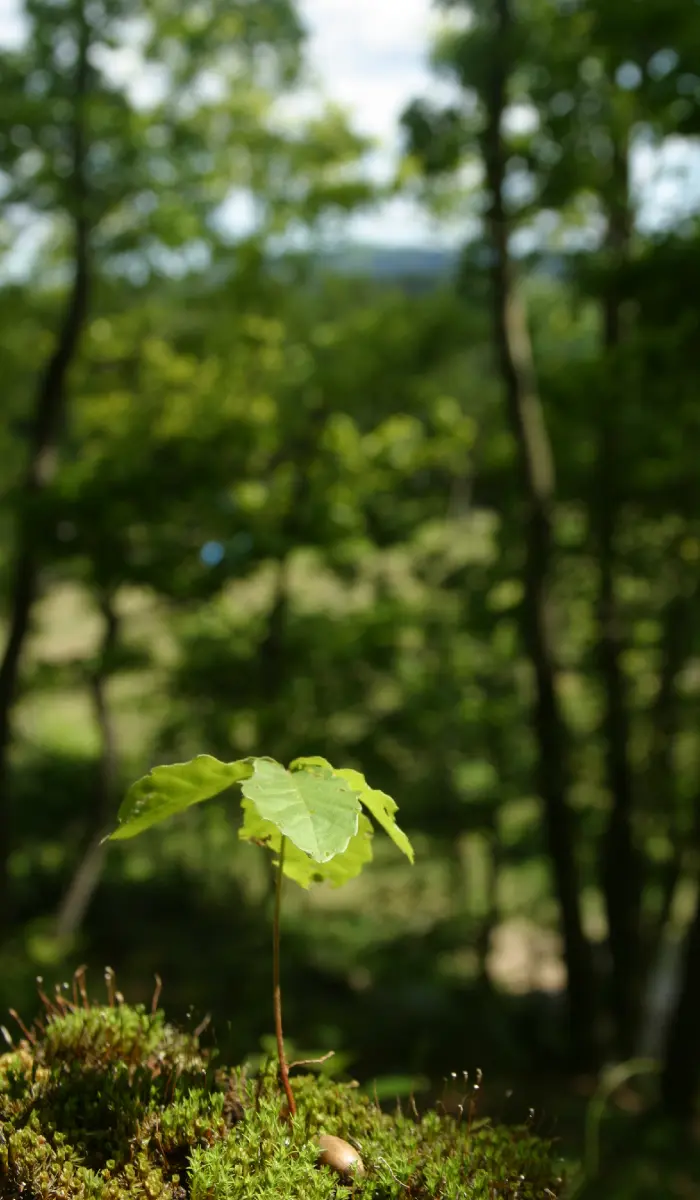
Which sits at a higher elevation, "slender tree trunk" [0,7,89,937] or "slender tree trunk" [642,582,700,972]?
"slender tree trunk" [0,7,89,937]

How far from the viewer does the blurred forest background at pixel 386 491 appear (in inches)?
265

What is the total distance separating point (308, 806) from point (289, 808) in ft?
Result: 0.08

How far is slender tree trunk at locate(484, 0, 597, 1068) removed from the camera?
23.3 ft

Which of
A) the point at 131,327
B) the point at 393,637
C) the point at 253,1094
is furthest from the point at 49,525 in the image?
the point at 253,1094

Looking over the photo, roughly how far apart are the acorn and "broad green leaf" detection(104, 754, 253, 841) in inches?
19.6

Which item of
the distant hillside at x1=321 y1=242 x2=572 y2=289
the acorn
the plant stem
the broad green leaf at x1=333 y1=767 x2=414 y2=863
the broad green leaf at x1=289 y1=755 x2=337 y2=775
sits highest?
the distant hillside at x1=321 y1=242 x2=572 y2=289

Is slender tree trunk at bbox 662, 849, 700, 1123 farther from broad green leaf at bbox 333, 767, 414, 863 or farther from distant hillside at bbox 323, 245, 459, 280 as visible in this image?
distant hillside at bbox 323, 245, 459, 280

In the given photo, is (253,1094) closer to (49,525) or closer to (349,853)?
(349,853)

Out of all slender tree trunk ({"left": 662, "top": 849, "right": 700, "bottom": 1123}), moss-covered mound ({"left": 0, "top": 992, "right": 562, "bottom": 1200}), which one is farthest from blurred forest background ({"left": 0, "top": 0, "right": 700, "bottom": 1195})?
moss-covered mound ({"left": 0, "top": 992, "right": 562, "bottom": 1200})

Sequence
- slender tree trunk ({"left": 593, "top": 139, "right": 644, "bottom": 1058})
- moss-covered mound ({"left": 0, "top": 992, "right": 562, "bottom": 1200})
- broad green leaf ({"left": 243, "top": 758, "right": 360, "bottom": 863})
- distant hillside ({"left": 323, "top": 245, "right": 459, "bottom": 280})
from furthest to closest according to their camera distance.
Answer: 1. distant hillside ({"left": 323, "top": 245, "right": 459, "bottom": 280})
2. slender tree trunk ({"left": 593, "top": 139, "right": 644, "bottom": 1058})
3. moss-covered mound ({"left": 0, "top": 992, "right": 562, "bottom": 1200})
4. broad green leaf ({"left": 243, "top": 758, "right": 360, "bottom": 863})

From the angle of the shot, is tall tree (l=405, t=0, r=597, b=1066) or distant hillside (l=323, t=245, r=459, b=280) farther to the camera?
distant hillside (l=323, t=245, r=459, b=280)

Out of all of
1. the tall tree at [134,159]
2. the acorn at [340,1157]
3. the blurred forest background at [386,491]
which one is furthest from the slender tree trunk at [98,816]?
the acorn at [340,1157]

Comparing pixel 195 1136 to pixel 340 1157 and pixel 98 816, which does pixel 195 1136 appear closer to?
pixel 340 1157

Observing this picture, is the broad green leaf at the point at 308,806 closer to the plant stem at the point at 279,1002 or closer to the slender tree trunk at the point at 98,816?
the plant stem at the point at 279,1002
